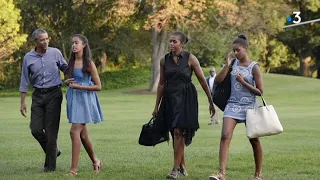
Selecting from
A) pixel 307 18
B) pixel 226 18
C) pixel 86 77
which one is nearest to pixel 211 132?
pixel 86 77

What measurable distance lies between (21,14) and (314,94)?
87.8 feet

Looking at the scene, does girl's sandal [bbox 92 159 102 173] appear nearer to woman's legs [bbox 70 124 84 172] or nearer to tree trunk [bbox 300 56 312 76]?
woman's legs [bbox 70 124 84 172]

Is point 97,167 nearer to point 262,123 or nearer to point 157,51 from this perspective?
point 262,123

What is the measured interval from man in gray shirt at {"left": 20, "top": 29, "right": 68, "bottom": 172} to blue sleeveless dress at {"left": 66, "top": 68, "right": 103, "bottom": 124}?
0.47 m

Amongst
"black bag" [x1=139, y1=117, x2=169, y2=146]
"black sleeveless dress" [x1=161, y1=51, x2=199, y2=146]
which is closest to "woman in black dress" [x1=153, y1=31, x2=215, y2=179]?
"black sleeveless dress" [x1=161, y1=51, x2=199, y2=146]

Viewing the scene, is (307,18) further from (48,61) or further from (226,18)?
(48,61)

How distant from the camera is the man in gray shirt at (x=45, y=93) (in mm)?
10695

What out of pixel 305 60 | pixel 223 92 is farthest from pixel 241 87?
pixel 305 60

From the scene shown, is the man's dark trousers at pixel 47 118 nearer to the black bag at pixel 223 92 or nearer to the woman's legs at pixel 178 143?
the woman's legs at pixel 178 143

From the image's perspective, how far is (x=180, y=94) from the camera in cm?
998

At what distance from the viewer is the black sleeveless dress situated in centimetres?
991

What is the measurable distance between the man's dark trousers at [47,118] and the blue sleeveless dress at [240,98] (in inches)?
106

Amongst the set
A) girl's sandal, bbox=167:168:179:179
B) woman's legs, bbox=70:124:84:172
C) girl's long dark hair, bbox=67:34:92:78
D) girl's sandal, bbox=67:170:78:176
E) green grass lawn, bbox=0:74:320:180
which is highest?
girl's long dark hair, bbox=67:34:92:78

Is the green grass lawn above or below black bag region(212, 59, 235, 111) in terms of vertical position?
below
